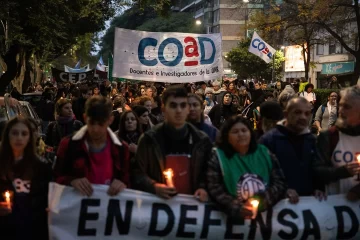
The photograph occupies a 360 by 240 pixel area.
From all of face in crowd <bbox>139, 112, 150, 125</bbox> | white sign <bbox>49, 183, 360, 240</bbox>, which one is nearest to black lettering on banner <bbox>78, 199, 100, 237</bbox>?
white sign <bbox>49, 183, 360, 240</bbox>

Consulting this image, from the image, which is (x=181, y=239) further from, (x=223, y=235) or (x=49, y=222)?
(x=49, y=222)

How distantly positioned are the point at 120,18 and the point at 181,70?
8845 cm

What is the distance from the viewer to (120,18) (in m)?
101

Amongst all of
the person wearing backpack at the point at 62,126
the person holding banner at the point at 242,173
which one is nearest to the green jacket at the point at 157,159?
the person holding banner at the point at 242,173

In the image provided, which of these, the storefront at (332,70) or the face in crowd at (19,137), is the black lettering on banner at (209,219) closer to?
the face in crowd at (19,137)

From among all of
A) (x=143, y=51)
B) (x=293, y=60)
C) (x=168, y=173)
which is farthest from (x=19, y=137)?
(x=293, y=60)

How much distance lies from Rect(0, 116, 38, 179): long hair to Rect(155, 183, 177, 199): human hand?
3.14ft

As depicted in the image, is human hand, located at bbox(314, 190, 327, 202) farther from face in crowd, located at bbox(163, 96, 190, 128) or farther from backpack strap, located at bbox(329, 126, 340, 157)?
face in crowd, located at bbox(163, 96, 190, 128)

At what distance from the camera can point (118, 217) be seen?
5129 millimetres

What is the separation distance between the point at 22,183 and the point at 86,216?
0.55 metres

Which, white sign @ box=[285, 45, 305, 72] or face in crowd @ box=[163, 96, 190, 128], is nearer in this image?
face in crowd @ box=[163, 96, 190, 128]

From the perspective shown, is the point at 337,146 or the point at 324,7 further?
the point at 324,7

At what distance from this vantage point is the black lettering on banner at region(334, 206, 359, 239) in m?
5.35

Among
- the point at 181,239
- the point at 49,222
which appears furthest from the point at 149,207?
the point at 49,222
